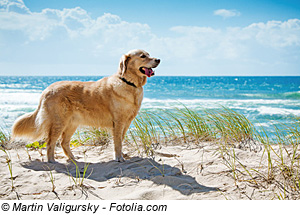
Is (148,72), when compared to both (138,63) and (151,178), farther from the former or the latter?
(151,178)

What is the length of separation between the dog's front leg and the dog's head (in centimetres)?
73

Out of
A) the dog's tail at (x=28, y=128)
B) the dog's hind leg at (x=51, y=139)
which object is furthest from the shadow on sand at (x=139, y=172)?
the dog's tail at (x=28, y=128)

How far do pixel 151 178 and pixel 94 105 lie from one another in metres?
1.33

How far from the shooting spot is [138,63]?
11.4ft

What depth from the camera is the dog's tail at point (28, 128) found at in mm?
3635

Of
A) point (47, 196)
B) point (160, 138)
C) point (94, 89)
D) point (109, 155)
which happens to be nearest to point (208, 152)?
point (160, 138)

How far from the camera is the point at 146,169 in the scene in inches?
124

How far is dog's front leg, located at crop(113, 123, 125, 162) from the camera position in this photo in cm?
357

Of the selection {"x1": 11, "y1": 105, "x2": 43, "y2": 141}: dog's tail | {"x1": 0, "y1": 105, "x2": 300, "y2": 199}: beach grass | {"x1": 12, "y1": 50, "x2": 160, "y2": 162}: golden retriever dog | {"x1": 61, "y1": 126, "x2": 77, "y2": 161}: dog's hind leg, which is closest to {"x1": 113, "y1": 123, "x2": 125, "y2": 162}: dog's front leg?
{"x1": 12, "y1": 50, "x2": 160, "y2": 162}: golden retriever dog

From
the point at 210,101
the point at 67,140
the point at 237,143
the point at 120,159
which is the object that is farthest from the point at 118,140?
the point at 210,101

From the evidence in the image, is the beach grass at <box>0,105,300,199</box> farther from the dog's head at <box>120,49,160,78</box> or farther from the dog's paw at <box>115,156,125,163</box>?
the dog's head at <box>120,49,160,78</box>

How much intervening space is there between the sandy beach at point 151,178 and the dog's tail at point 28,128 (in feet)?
1.11

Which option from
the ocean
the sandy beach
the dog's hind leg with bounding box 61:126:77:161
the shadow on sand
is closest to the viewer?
the sandy beach
